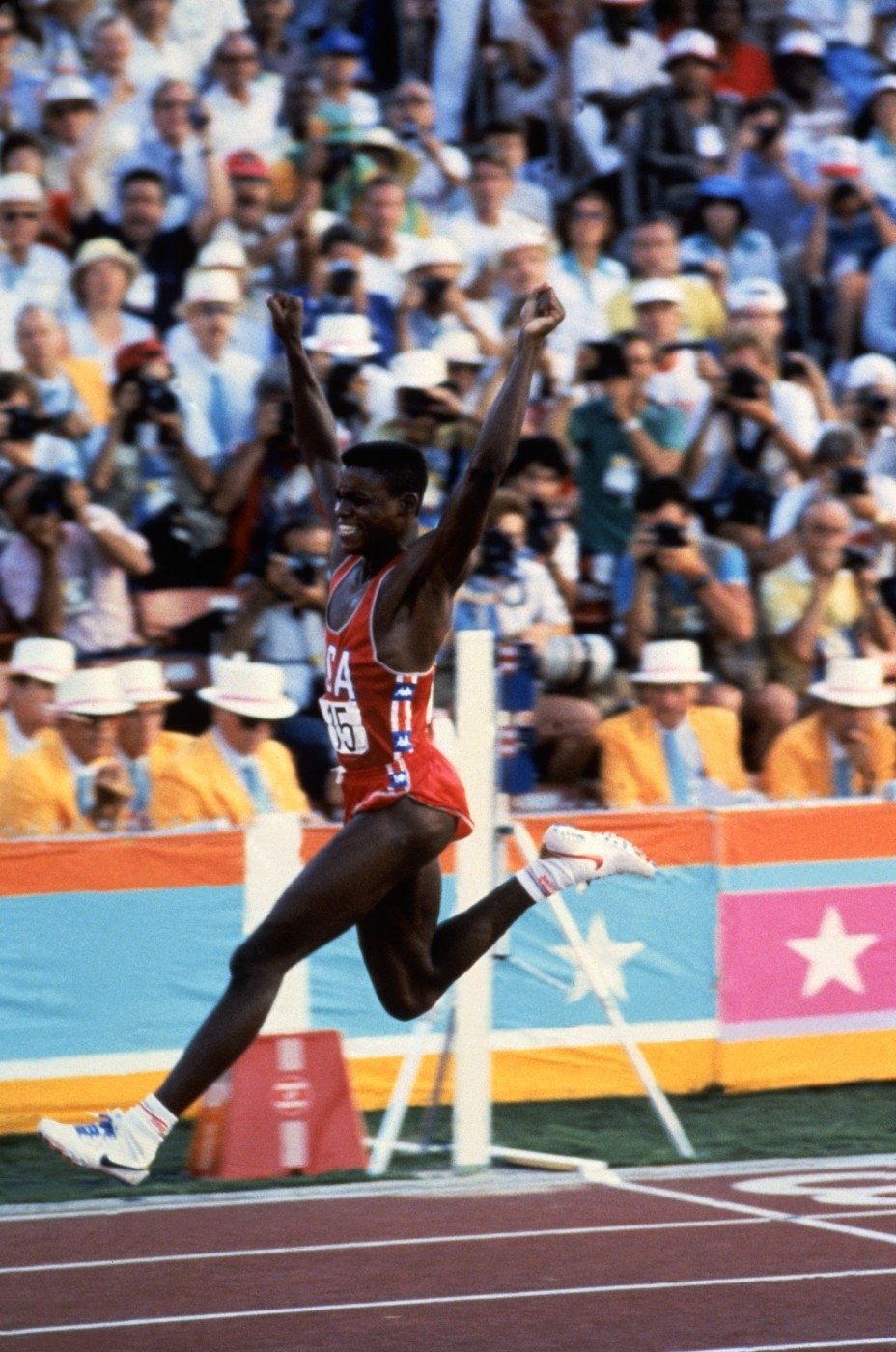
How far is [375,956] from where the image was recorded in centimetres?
715

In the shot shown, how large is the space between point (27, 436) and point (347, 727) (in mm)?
4076

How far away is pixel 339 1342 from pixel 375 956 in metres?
1.14

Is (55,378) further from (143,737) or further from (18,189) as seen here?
(143,737)

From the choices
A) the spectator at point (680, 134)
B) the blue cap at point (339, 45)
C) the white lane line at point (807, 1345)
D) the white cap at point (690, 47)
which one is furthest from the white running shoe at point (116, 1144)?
the white cap at point (690, 47)

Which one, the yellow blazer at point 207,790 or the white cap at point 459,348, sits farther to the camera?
the white cap at point 459,348

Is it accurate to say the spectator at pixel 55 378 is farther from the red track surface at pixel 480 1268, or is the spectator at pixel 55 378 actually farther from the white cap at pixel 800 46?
the white cap at pixel 800 46

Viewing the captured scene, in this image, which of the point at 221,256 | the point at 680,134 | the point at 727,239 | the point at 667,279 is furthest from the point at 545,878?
the point at 680,134

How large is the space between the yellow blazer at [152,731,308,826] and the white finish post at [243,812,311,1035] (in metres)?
0.51

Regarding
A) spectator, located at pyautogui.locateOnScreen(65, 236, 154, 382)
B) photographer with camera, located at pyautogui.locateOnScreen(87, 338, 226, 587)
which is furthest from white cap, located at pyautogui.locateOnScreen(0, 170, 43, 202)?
photographer with camera, located at pyautogui.locateOnScreen(87, 338, 226, 587)

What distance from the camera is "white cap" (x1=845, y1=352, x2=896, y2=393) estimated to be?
13039 mm

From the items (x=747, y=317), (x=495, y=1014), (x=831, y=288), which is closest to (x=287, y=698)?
(x=495, y=1014)

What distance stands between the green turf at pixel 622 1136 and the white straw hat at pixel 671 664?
5.66ft

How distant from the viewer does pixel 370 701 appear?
6.91 metres

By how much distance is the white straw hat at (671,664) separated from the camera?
35.1ft
